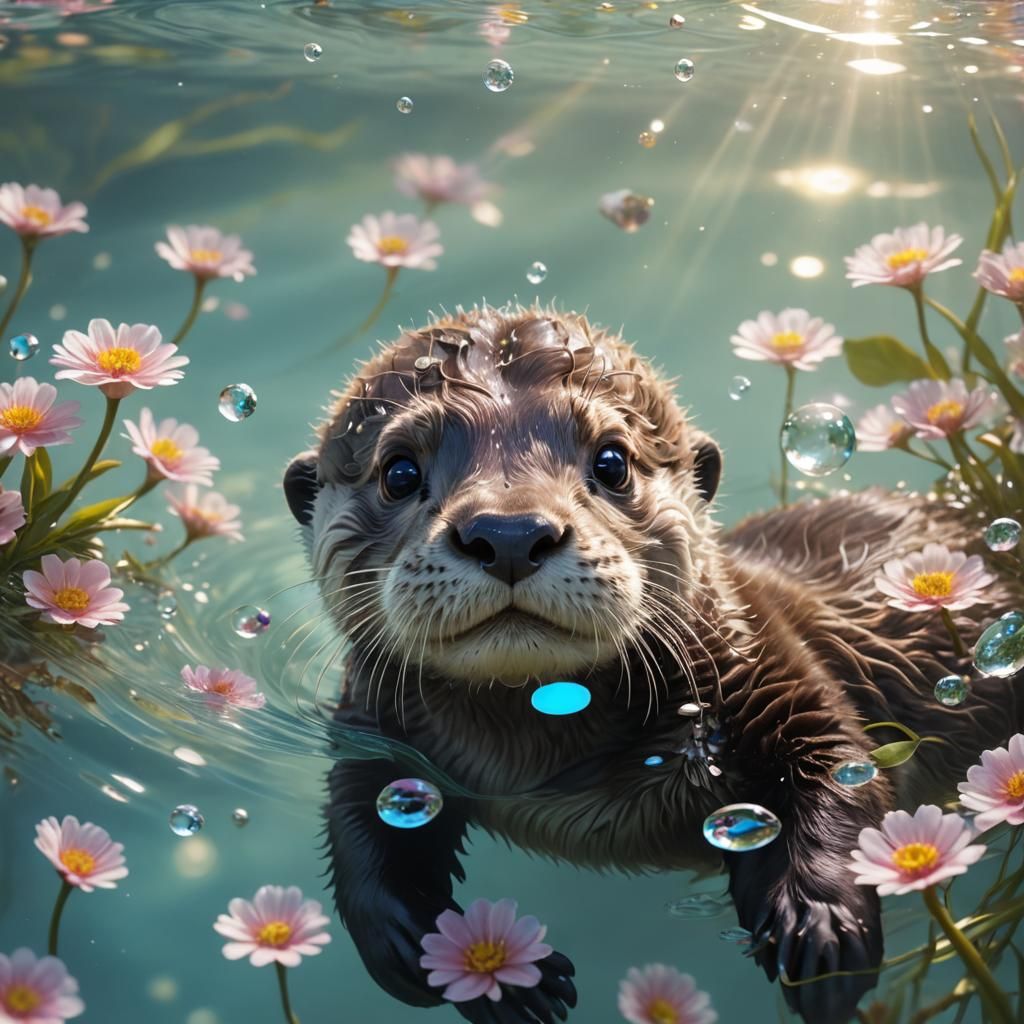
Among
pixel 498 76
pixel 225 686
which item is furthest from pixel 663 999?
pixel 498 76

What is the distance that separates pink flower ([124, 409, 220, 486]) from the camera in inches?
105

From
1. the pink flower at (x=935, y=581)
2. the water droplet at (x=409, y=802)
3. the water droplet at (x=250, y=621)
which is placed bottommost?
the water droplet at (x=250, y=621)

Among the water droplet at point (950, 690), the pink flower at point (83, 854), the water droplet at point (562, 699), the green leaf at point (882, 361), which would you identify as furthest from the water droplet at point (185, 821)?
the green leaf at point (882, 361)

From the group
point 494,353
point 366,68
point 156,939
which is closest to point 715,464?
point 494,353

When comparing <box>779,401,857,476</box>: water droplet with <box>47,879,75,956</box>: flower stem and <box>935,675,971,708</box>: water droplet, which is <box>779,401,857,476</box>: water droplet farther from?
<box>47,879,75,956</box>: flower stem

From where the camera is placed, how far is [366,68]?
3758 mm

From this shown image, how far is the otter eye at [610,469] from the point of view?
7.23 feet

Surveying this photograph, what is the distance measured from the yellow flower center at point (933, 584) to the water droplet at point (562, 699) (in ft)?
1.97

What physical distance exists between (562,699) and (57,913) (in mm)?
857

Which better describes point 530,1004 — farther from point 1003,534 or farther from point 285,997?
point 1003,534

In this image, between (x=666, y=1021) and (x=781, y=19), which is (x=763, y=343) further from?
(x=666, y=1021)

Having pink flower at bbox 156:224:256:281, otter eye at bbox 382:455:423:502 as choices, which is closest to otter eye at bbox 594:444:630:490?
otter eye at bbox 382:455:423:502

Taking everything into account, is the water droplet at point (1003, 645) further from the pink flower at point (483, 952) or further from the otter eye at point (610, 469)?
the pink flower at point (483, 952)

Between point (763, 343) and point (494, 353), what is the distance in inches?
40.5
